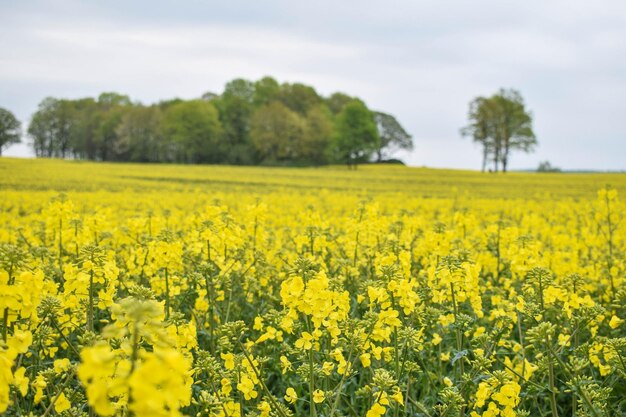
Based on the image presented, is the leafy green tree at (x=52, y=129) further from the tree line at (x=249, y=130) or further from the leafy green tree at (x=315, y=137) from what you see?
the leafy green tree at (x=315, y=137)

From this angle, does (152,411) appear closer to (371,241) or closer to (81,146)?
(371,241)

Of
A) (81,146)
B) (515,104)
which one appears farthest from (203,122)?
(515,104)

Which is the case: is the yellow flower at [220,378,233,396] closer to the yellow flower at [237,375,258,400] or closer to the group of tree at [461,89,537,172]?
the yellow flower at [237,375,258,400]

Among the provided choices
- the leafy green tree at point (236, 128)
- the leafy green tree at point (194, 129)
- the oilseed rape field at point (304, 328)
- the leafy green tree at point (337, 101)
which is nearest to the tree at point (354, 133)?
the leafy green tree at point (236, 128)

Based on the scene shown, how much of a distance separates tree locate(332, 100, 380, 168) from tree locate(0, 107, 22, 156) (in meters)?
50.2

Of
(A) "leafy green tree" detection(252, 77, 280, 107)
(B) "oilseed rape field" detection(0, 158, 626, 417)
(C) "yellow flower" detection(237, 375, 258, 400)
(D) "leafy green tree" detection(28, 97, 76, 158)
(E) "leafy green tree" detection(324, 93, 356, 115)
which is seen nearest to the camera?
(B) "oilseed rape field" detection(0, 158, 626, 417)

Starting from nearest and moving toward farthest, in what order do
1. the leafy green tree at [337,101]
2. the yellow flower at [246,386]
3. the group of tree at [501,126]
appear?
the yellow flower at [246,386], the group of tree at [501,126], the leafy green tree at [337,101]

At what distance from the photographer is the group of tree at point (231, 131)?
2596 inches

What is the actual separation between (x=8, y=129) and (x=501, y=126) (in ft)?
237

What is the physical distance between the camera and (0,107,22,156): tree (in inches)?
3000

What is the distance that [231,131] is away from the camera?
244ft

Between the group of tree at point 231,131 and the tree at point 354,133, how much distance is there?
131mm

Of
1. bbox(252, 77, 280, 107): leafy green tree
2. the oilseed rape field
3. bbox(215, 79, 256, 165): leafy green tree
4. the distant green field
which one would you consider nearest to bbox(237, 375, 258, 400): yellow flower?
the oilseed rape field

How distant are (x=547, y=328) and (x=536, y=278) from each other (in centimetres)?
90
